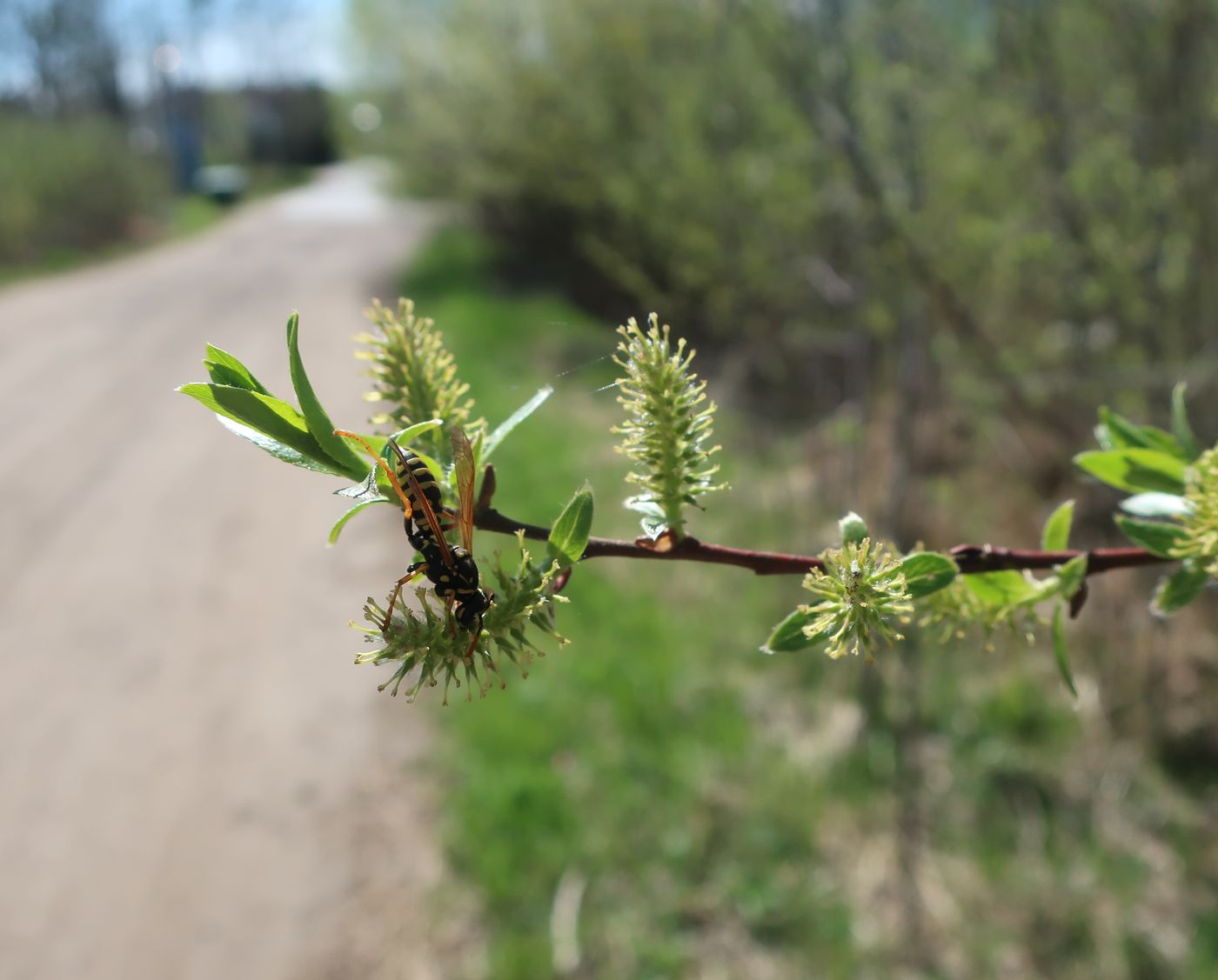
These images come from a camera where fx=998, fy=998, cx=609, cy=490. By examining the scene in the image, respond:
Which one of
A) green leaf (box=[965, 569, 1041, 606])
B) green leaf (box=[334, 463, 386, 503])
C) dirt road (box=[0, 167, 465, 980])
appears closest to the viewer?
green leaf (box=[334, 463, 386, 503])

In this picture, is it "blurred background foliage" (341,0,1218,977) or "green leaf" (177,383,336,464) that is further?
"blurred background foliage" (341,0,1218,977)

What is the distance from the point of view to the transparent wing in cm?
68

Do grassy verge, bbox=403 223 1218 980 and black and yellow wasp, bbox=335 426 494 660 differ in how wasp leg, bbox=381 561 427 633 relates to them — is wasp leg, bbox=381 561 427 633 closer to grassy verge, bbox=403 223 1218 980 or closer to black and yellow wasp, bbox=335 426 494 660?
black and yellow wasp, bbox=335 426 494 660

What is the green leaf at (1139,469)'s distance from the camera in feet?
2.95

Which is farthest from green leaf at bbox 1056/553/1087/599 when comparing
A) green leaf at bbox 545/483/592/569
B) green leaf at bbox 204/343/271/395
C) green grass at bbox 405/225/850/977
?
green grass at bbox 405/225/850/977

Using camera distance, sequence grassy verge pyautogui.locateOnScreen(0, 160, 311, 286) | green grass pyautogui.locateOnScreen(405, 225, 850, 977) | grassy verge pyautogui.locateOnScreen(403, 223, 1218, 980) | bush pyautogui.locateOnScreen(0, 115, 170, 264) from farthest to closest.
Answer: bush pyautogui.locateOnScreen(0, 115, 170, 264) → grassy verge pyautogui.locateOnScreen(0, 160, 311, 286) → green grass pyautogui.locateOnScreen(405, 225, 850, 977) → grassy verge pyautogui.locateOnScreen(403, 223, 1218, 980)

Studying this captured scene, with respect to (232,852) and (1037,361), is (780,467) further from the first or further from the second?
(232,852)

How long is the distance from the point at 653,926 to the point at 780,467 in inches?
114

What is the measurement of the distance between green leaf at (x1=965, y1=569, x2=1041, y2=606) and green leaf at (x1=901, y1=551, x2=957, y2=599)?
0.12 metres

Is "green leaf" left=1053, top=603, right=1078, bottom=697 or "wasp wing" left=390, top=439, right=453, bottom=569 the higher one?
"wasp wing" left=390, top=439, right=453, bottom=569

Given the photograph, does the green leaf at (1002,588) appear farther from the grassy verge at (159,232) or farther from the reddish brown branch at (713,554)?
the grassy verge at (159,232)

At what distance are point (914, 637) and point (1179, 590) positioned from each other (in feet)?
9.97

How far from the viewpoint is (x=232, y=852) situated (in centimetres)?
426

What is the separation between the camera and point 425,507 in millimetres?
636
